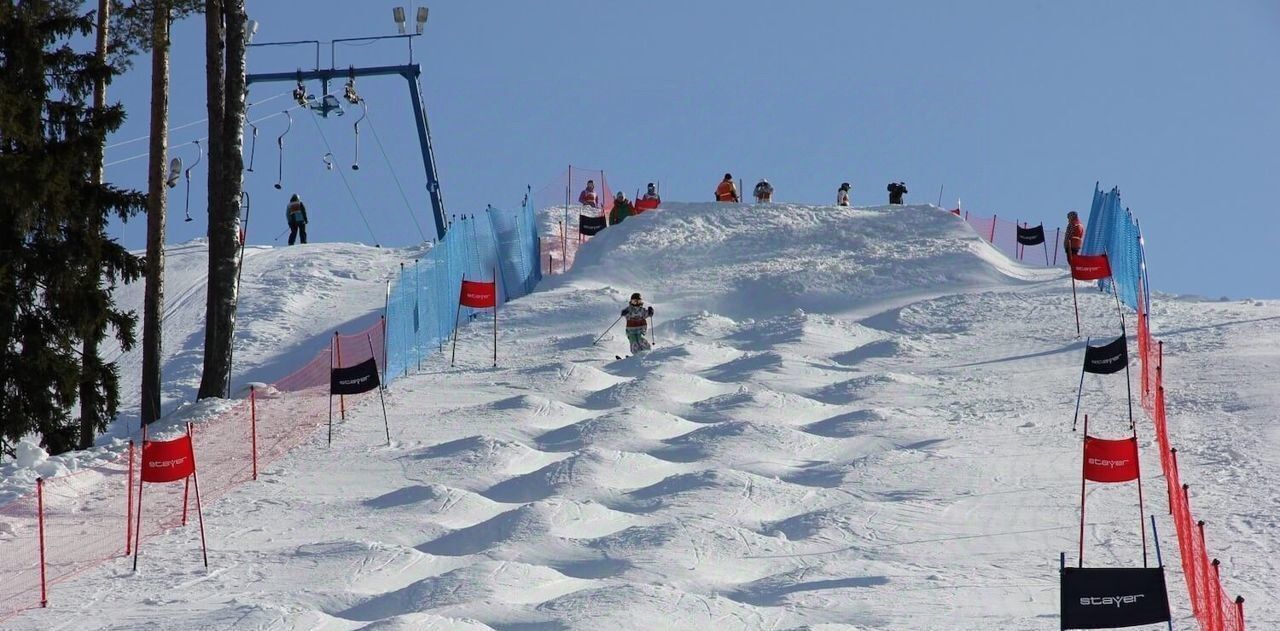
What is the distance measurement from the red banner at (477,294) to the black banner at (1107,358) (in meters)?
9.23

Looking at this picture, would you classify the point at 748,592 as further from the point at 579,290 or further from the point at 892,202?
the point at 892,202

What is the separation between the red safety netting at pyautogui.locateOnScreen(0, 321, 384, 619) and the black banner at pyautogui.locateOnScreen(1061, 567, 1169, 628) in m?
8.55

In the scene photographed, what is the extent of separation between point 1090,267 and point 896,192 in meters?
14.2

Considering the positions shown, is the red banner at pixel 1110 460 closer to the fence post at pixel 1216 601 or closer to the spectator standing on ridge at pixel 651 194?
the fence post at pixel 1216 601

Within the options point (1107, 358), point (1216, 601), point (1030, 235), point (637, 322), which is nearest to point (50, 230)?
point (637, 322)

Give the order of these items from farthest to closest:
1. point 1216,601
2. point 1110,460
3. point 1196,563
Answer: point 1110,460 → point 1196,563 → point 1216,601

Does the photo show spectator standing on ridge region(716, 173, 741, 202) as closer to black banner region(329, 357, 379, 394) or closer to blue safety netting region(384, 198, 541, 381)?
blue safety netting region(384, 198, 541, 381)

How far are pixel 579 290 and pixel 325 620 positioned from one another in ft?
57.6

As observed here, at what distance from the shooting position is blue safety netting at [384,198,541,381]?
26484 mm

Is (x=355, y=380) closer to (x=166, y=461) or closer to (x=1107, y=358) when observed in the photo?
(x=166, y=461)

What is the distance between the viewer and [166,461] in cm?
1705

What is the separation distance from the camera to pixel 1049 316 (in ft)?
95.7

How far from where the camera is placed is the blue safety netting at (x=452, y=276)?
26.5 m

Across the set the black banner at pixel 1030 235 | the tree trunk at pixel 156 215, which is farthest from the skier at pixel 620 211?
the tree trunk at pixel 156 215
